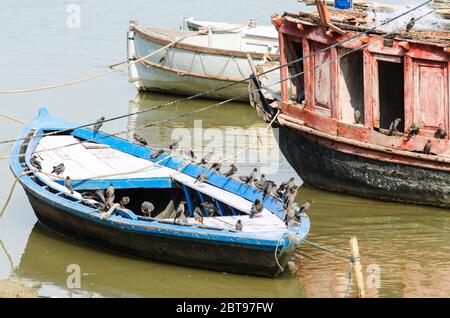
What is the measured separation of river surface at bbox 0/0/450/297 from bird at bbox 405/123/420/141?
49.4 inches

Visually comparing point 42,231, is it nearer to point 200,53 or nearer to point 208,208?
point 208,208

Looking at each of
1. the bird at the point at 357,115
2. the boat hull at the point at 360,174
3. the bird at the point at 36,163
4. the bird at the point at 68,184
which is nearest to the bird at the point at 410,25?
the bird at the point at 357,115

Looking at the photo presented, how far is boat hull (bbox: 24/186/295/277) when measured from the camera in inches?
555

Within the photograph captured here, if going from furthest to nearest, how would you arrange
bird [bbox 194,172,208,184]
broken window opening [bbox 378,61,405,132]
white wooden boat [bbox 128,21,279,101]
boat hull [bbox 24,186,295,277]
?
1. white wooden boat [bbox 128,21,279,101]
2. broken window opening [bbox 378,61,405,132]
3. bird [bbox 194,172,208,184]
4. boat hull [bbox 24,186,295,277]

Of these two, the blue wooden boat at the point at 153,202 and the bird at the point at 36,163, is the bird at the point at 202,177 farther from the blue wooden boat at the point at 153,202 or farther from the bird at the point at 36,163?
the bird at the point at 36,163

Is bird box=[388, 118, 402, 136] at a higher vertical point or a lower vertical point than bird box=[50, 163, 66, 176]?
higher

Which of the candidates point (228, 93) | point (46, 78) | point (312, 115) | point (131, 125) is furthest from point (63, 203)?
point (46, 78)

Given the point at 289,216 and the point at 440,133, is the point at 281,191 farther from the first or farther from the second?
the point at 440,133

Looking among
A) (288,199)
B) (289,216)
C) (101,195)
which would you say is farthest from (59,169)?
(289,216)

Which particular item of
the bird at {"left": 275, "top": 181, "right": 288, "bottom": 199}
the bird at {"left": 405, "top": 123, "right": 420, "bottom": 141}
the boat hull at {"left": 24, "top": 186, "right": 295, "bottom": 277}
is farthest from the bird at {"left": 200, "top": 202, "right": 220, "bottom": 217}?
the bird at {"left": 405, "top": 123, "right": 420, "bottom": 141}

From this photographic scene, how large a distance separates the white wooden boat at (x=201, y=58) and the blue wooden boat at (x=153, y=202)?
6739 millimetres

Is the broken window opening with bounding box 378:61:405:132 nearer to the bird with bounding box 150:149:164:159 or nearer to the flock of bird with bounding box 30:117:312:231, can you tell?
the flock of bird with bounding box 30:117:312:231

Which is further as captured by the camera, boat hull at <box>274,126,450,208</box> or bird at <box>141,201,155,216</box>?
boat hull at <box>274,126,450,208</box>
